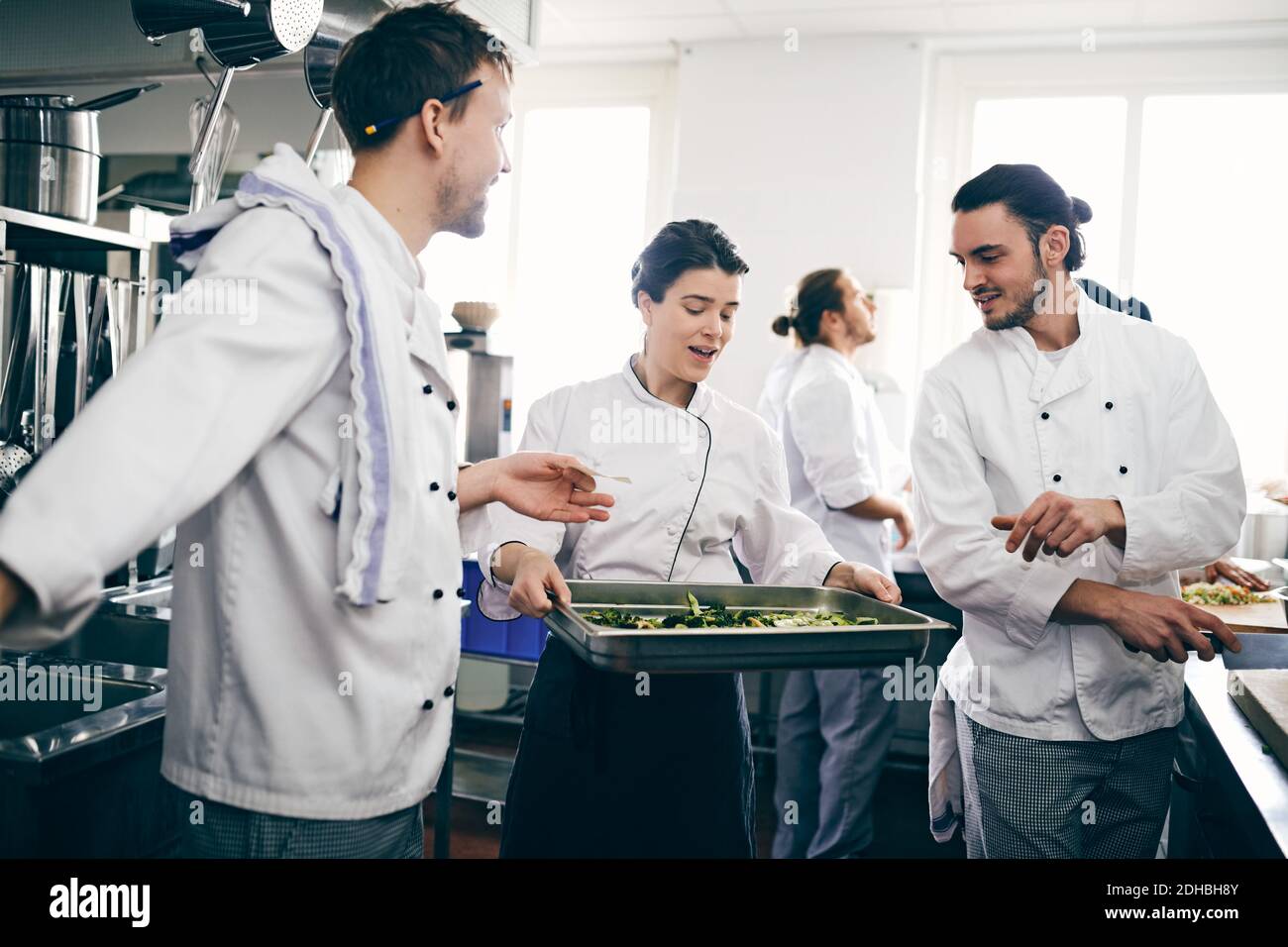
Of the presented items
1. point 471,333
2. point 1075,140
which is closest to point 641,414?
point 471,333

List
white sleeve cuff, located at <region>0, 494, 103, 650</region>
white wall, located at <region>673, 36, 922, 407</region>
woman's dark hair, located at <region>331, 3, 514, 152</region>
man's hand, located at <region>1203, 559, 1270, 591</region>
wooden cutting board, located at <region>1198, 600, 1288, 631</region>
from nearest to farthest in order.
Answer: white sleeve cuff, located at <region>0, 494, 103, 650</region> → woman's dark hair, located at <region>331, 3, 514, 152</region> → wooden cutting board, located at <region>1198, 600, 1288, 631</region> → man's hand, located at <region>1203, 559, 1270, 591</region> → white wall, located at <region>673, 36, 922, 407</region>

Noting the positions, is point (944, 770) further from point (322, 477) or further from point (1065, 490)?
point (322, 477)

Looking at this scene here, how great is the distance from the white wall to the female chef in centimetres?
290

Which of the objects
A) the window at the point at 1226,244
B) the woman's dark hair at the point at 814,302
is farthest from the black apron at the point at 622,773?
the window at the point at 1226,244

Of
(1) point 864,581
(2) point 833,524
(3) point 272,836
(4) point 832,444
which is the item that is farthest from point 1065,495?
(2) point 833,524

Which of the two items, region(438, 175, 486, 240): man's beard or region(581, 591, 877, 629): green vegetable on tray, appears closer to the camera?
region(438, 175, 486, 240): man's beard

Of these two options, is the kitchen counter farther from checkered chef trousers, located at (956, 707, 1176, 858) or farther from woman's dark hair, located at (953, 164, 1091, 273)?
woman's dark hair, located at (953, 164, 1091, 273)

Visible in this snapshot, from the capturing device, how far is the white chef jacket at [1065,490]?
5.47 ft

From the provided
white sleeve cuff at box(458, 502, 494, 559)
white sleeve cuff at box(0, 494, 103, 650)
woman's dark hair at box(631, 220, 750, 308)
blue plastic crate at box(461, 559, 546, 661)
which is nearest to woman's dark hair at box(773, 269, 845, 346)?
blue plastic crate at box(461, 559, 546, 661)

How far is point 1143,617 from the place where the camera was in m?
1.57

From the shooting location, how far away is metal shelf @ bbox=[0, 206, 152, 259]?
6.56ft

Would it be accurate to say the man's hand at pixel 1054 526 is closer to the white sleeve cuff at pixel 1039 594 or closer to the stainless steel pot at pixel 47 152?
the white sleeve cuff at pixel 1039 594

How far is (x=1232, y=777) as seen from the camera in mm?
1312

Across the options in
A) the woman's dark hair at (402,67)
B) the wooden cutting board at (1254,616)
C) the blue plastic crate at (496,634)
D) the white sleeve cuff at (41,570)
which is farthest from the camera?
the blue plastic crate at (496,634)
